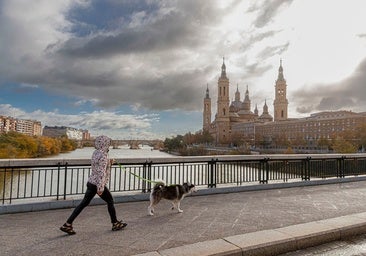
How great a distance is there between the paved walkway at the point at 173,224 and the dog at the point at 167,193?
0.97ft

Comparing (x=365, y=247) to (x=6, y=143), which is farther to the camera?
(x=6, y=143)

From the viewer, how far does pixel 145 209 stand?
7.66 meters

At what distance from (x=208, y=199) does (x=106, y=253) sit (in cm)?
497

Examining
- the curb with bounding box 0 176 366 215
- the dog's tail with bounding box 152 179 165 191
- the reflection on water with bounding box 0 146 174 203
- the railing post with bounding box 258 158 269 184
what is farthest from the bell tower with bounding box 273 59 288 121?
the dog's tail with bounding box 152 179 165 191

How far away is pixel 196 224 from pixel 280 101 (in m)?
167

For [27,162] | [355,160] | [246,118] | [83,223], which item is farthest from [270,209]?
[246,118]

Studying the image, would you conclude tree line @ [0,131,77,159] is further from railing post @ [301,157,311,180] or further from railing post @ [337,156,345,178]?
railing post @ [337,156,345,178]

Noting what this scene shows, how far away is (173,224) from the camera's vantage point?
6234 mm

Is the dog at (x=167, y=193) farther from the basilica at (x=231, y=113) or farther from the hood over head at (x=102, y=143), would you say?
the basilica at (x=231, y=113)

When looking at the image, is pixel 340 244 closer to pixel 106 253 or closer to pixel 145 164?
pixel 106 253

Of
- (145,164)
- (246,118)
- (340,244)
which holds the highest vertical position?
(246,118)

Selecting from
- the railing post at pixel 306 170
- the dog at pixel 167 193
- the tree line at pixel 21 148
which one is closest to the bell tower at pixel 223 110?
the tree line at pixel 21 148

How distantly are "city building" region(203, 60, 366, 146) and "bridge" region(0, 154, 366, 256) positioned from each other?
10709 cm

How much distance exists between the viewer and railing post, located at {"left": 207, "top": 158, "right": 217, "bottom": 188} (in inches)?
408
